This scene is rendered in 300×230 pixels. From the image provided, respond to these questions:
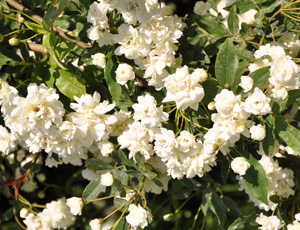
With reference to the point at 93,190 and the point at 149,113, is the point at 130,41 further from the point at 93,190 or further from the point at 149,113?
the point at 93,190

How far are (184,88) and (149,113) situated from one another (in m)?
0.12

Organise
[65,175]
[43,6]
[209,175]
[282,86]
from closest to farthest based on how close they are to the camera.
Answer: [282,86] → [43,6] → [209,175] → [65,175]

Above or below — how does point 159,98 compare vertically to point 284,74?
below

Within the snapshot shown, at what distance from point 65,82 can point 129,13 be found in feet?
0.95

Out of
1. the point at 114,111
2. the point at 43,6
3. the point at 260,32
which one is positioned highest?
the point at 43,6

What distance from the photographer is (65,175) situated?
236 cm

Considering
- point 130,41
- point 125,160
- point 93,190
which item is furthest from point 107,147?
point 130,41

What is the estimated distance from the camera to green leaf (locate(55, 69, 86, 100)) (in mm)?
1348

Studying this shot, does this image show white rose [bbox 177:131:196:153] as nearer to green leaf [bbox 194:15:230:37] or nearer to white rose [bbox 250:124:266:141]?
white rose [bbox 250:124:266:141]

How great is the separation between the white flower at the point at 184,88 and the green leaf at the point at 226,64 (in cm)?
9

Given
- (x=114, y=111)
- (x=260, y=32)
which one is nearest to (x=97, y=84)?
(x=114, y=111)

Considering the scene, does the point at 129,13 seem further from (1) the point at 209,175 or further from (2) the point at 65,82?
(1) the point at 209,175

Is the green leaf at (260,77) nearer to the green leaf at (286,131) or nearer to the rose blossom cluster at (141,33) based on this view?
the green leaf at (286,131)

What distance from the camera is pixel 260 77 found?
1209 millimetres
